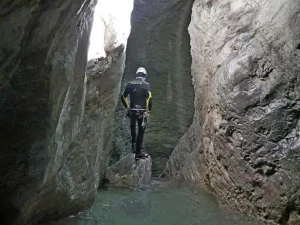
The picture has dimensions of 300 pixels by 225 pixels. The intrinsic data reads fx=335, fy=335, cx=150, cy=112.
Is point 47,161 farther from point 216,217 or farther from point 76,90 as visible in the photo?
point 216,217

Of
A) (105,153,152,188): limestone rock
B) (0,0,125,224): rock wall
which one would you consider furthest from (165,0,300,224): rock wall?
(0,0,125,224): rock wall

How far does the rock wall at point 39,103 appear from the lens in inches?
99.5

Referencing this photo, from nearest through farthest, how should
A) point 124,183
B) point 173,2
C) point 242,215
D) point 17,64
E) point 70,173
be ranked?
1. point 17,64
2. point 70,173
3. point 242,215
4. point 124,183
5. point 173,2

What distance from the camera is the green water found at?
4.29 m

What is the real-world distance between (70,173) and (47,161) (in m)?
1.19

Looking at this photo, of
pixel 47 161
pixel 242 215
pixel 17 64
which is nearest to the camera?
pixel 17 64

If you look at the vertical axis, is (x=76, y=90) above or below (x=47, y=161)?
above

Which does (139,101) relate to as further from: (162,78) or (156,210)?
(162,78)

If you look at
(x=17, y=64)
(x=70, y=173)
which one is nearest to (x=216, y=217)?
(x=70, y=173)

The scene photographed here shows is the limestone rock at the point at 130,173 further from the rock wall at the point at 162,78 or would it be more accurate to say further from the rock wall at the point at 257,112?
the rock wall at the point at 162,78

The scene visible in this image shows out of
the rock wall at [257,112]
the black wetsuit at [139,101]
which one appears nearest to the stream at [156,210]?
the rock wall at [257,112]

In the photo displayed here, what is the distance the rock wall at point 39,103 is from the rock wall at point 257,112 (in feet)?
7.66

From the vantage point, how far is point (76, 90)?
407 centimetres

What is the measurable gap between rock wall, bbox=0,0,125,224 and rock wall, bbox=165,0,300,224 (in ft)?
7.66
